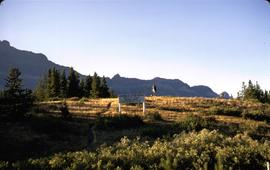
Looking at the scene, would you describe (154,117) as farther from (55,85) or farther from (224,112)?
(55,85)

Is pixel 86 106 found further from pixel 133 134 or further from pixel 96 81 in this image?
pixel 96 81

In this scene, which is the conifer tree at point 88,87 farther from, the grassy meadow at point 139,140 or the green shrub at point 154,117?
the green shrub at point 154,117

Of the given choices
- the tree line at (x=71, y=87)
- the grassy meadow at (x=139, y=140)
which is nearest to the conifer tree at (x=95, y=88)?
the tree line at (x=71, y=87)

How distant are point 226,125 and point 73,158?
1835cm

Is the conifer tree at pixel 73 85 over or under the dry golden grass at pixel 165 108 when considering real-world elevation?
over

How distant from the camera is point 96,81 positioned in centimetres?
9394

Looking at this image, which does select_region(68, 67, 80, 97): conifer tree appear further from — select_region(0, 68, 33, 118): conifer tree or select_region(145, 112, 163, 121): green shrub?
select_region(0, 68, 33, 118): conifer tree

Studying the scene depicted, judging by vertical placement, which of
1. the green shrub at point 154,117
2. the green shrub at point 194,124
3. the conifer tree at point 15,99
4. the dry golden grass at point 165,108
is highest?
the conifer tree at point 15,99

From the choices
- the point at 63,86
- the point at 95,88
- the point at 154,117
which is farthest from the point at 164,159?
the point at 63,86

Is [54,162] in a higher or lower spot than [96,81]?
lower

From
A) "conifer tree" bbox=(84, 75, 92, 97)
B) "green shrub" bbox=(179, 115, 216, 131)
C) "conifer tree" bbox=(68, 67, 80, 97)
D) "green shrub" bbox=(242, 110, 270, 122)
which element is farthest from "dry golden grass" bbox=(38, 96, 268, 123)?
"conifer tree" bbox=(84, 75, 92, 97)

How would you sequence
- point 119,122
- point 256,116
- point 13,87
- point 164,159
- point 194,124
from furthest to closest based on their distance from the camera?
point 256,116 < point 13,87 < point 119,122 < point 194,124 < point 164,159

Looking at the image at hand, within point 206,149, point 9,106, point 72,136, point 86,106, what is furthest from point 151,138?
point 86,106

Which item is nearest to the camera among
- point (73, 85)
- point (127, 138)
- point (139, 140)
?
point (127, 138)
